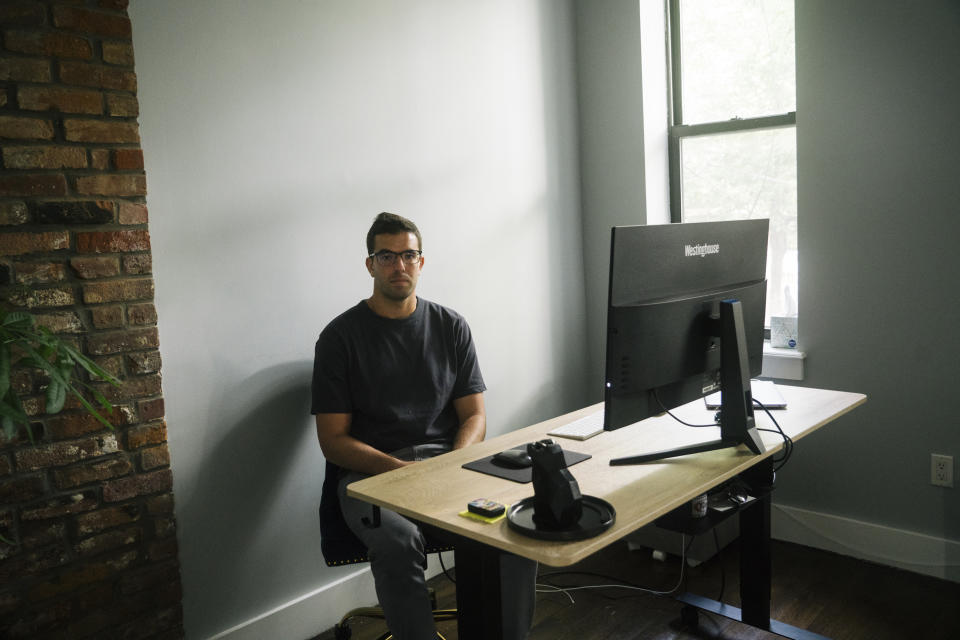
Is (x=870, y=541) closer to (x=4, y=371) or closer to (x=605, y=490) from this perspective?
(x=605, y=490)

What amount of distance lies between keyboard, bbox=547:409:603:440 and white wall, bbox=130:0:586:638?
0.89m

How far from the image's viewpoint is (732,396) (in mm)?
1860

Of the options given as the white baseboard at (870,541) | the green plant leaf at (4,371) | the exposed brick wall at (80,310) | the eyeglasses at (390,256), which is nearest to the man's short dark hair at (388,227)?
the eyeglasses at (390,256)

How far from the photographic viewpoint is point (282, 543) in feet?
8.13

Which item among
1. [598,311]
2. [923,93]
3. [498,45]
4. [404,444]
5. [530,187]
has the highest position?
[498,45]

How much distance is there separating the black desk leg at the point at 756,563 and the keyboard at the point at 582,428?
1.64 feet

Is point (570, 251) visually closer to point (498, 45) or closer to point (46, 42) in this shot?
point (498, 45)

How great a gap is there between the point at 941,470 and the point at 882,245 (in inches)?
33.4

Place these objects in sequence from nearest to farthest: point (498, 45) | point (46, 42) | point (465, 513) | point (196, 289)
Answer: point (465, 513)
point (46, 42)
point (196, 289)
point (498, 45)

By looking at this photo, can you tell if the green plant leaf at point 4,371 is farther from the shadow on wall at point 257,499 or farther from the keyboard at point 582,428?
the keyboard at point 582,428

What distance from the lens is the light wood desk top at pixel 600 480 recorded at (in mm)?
1409

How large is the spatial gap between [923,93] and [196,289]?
254 cm

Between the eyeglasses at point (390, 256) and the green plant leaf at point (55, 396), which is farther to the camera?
the eyeglasses at point (390, 256)

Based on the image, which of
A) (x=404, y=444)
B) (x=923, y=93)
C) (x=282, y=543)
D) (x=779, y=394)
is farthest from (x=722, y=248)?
(x=282, y=543)
